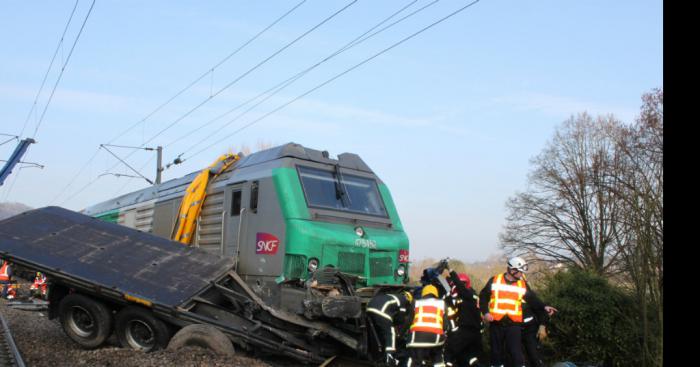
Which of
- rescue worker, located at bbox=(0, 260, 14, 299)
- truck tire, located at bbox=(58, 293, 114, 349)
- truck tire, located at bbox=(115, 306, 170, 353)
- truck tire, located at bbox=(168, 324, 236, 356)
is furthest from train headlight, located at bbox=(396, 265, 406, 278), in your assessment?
rescue worker, located at bbox=(0, 260, 14, 299)

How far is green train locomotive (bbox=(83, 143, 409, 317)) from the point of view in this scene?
28.5 ft

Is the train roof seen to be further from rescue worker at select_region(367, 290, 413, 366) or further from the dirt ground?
the dirt ground

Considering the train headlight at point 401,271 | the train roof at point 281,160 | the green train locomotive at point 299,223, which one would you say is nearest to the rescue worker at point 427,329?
the green train locomotive at point 299,223

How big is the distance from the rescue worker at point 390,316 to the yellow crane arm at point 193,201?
4.28m

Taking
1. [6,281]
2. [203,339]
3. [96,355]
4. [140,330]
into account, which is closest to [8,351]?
[140,330]

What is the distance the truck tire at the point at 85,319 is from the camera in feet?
30.1

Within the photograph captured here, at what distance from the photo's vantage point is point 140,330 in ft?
29.7

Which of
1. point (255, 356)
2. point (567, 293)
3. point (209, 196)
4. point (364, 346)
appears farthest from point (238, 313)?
point (567, 293)

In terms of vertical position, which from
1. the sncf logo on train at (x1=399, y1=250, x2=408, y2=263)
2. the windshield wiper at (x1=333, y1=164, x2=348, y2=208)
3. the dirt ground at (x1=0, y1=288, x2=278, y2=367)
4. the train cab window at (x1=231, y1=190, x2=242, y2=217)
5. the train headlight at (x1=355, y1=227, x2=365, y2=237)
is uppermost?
the windshield wiper at (x1=333, y1=164, x2=348, y2=208)

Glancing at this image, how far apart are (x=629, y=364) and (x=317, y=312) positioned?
15.1 feet

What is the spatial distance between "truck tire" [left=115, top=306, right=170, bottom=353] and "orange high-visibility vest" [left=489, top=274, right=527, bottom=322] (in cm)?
466

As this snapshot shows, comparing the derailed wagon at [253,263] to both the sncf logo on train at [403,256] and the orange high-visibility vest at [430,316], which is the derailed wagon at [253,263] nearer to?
the sncf logo on train at [403,256]

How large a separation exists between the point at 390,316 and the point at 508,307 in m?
1.46

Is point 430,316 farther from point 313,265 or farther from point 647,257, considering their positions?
point 647,257
